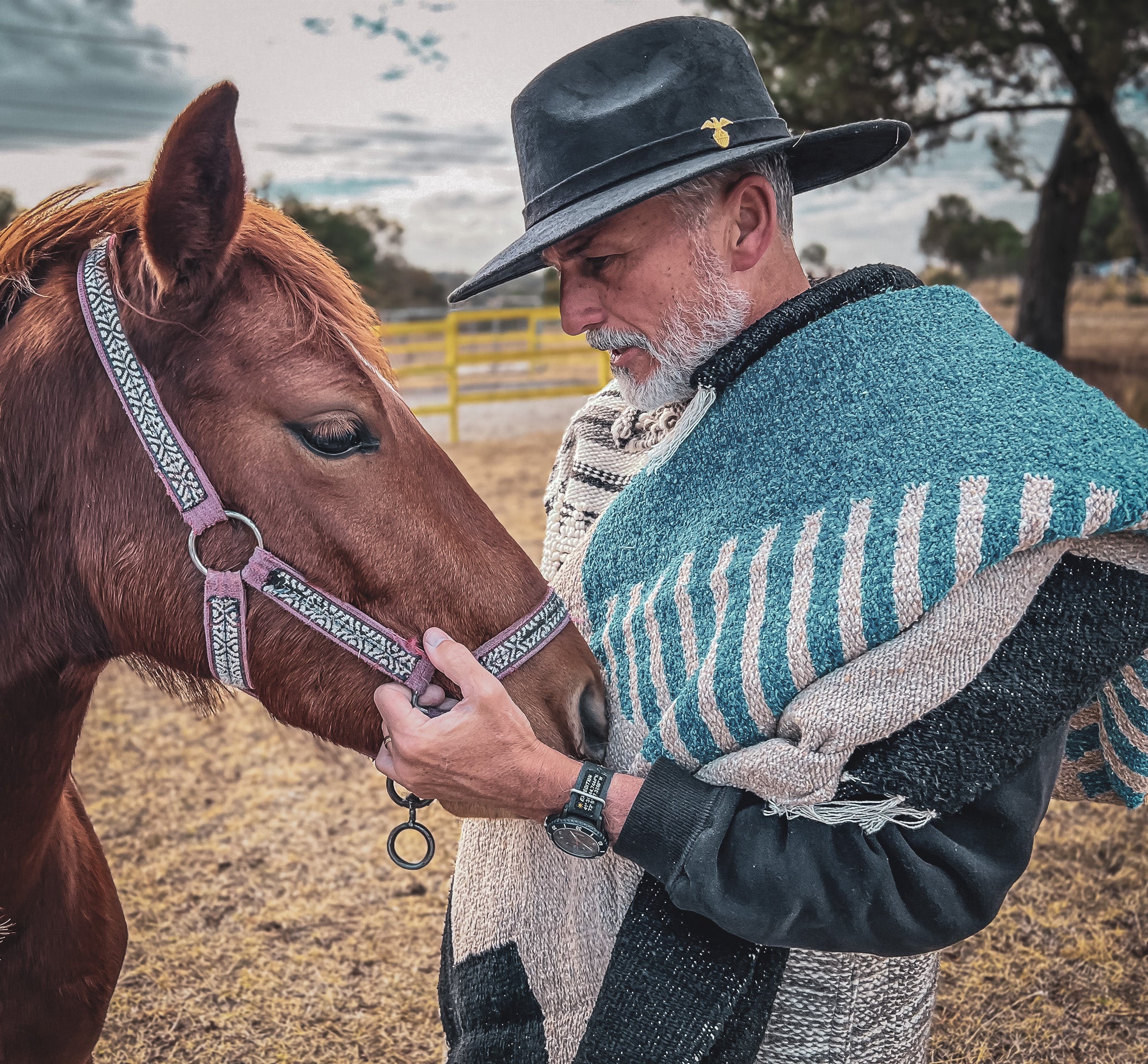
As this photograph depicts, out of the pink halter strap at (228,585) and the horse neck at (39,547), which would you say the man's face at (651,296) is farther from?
the horse neck at (39,547)

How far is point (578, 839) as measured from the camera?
123cm

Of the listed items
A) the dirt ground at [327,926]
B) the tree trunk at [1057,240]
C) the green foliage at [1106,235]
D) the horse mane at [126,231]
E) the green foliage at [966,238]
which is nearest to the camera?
the horse mane at [126,231]

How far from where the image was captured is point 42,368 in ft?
4.19

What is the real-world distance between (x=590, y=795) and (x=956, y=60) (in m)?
11.1

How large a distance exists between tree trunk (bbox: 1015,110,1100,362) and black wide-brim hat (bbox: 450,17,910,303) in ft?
39.8

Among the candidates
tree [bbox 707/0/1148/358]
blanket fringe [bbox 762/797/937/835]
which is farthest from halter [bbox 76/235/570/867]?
tree [bbox 707/0/1148/358]

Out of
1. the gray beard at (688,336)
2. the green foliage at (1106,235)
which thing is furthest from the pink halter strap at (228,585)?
the green foliage at (1106,235)

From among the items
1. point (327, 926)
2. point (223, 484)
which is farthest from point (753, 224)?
point (327, 926)

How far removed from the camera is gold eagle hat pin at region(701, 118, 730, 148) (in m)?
1.31

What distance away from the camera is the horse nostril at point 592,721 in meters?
1.35

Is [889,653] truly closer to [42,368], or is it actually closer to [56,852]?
[42,368]

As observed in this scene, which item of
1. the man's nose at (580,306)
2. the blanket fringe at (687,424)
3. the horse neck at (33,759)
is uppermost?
the man's nose at (580,306)

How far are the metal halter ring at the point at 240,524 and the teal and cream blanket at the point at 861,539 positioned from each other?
1.82 feet

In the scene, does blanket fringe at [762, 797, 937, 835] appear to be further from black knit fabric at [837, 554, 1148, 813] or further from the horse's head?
the horse's head
